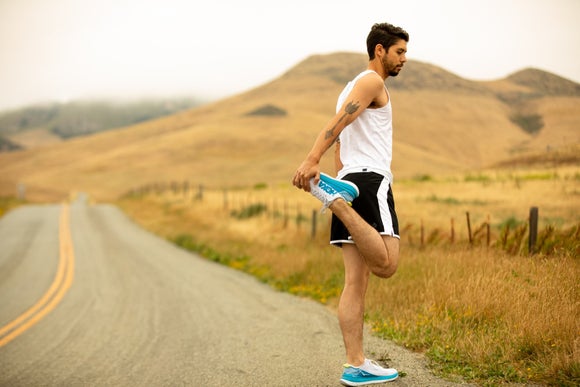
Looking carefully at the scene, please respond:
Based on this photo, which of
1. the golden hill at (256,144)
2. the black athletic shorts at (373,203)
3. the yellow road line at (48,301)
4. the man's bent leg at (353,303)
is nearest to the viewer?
the black athletic shorts at (373,203)

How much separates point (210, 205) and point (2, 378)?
2392 cm

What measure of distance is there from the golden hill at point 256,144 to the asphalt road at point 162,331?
1086 inches

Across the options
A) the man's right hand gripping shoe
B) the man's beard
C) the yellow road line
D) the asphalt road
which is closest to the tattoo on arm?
the man's right hand gripping shoe

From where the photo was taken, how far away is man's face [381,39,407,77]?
3.43 meters

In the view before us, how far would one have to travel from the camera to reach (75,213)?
32156 millimetres

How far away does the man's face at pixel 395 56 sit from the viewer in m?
3.43

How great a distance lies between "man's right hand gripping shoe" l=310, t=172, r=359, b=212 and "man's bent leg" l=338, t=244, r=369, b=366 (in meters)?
0.41

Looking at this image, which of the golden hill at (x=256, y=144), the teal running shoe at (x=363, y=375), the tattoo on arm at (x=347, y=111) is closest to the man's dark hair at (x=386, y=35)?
the tattoo on arm at (x=347, y=111)

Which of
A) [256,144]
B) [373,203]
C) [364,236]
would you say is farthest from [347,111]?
[256,144]

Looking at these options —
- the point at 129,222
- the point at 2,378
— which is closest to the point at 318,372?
the point at 2,378

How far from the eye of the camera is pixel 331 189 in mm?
3307

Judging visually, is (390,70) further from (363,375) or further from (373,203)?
(363,375)

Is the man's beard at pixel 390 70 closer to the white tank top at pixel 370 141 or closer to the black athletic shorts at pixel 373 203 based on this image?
the white tank top at pixel 370 141

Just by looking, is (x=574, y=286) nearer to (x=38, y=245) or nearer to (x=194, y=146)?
(x=38, y=245)
